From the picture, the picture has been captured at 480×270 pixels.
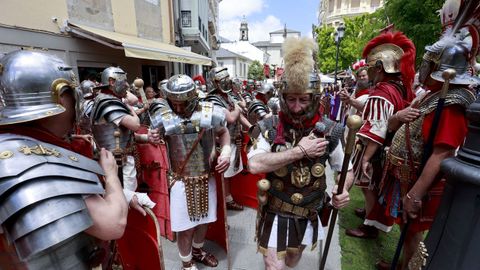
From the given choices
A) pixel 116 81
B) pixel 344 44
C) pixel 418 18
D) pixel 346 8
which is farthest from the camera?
pixel 346 8

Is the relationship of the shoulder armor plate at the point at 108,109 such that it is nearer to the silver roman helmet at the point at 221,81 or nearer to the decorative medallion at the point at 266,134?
the silver roman helmet at the point at 221,81

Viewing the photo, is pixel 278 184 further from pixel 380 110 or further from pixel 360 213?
pixel 360 213

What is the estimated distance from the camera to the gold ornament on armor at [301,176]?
1864 mm

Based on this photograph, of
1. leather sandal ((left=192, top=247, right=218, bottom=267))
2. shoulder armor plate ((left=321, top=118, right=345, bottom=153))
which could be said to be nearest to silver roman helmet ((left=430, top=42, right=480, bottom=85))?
shoulder armor plate ((left=321, top=118, right=345, bottom=153))

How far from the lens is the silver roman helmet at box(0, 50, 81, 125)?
3.64 feet

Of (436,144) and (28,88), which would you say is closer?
(28,88)

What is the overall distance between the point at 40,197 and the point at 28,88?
0.51 meters

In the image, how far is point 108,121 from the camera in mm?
3197

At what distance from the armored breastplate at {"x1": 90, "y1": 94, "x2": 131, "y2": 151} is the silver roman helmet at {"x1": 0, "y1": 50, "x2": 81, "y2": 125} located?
77.7 inches

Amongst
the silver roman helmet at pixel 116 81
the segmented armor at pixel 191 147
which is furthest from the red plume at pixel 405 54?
the silver roman helmet at pixel 116 81

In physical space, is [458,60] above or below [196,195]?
above

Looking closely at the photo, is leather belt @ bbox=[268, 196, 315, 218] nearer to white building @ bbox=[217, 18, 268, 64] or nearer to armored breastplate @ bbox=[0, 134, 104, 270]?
armored breastplate @ bbox=[0, 134, 104, 270]

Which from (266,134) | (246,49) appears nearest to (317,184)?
(266,134)

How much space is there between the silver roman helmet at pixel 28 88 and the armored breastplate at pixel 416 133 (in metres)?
2.39
